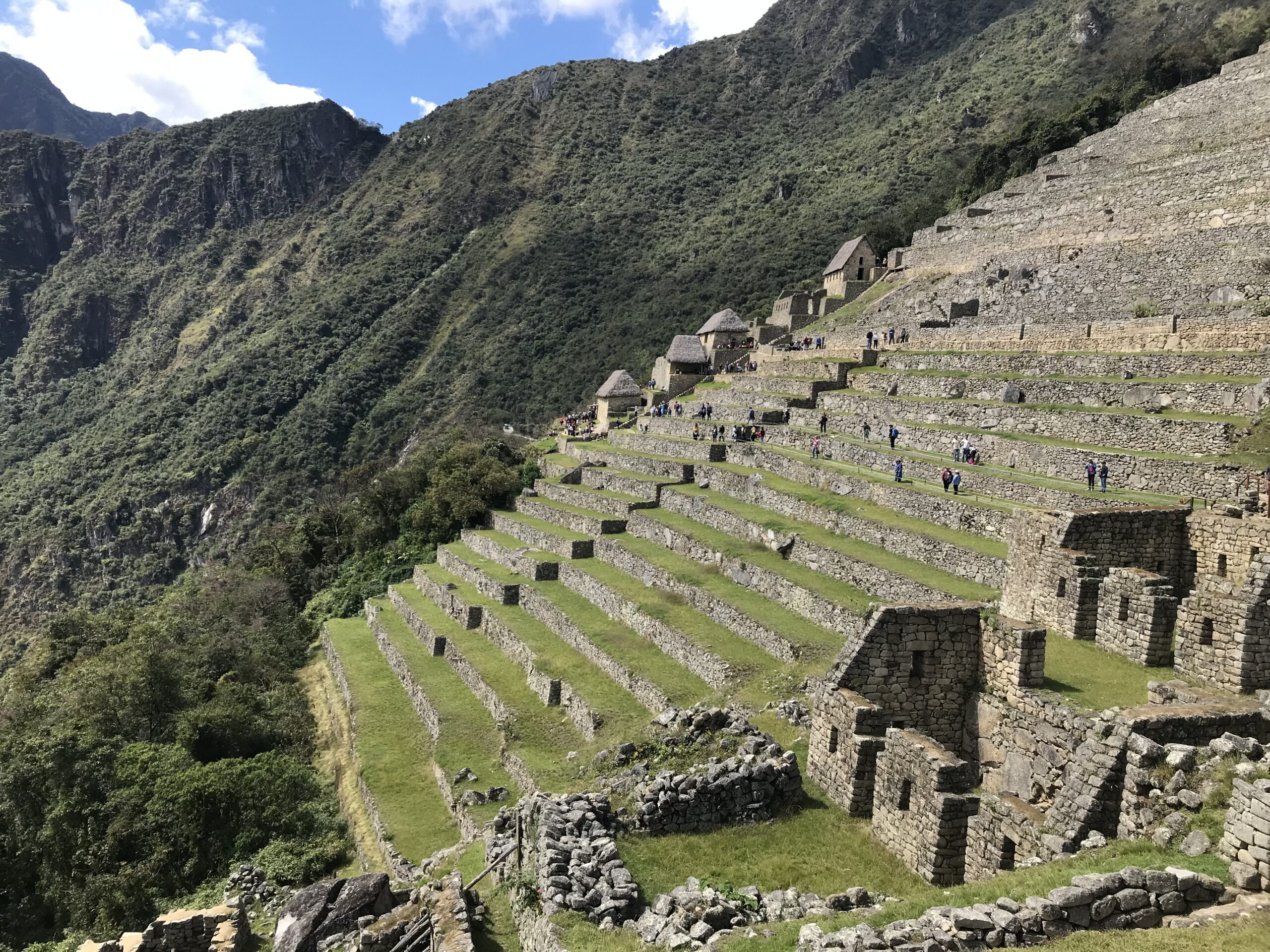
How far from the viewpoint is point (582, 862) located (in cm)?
716

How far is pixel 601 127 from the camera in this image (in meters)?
121

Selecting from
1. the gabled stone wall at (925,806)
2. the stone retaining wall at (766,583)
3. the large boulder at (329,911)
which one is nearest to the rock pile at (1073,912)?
the gabled stone wall at (925,806)

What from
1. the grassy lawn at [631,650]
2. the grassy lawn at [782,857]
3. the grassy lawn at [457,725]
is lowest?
the grassy lawn at [457,725]

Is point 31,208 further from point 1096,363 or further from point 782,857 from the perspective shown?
point 782,857

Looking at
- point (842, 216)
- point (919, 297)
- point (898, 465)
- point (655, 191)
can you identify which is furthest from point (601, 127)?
point (898, 465)

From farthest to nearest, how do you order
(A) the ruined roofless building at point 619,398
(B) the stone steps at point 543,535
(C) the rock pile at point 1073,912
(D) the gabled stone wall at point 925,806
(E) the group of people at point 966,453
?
1. (A) the ruined roofless building at point 619,398
2. (B) the stone steps at point 543,535
3. (E) the group of people at point 966,453
4. (D) the gabled stone wall at point 925,806
5. (C) the rock pile at point 1073,912

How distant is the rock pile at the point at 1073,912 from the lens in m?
4.43

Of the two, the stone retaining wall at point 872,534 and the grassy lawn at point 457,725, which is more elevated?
the stone retaining wall at point 872,534

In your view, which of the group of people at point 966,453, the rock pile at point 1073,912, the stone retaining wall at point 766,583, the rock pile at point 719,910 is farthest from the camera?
the group of people at point 966,453

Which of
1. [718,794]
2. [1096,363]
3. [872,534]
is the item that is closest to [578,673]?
[872,534]

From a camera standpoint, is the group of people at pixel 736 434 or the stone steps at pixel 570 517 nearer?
the stone steps at pixel 570 517

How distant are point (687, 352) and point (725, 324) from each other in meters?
2.94

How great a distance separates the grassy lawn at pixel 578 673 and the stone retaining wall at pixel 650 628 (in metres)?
1.15

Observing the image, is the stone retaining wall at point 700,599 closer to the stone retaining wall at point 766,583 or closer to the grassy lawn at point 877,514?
the stone retaining wall at point 766,583
